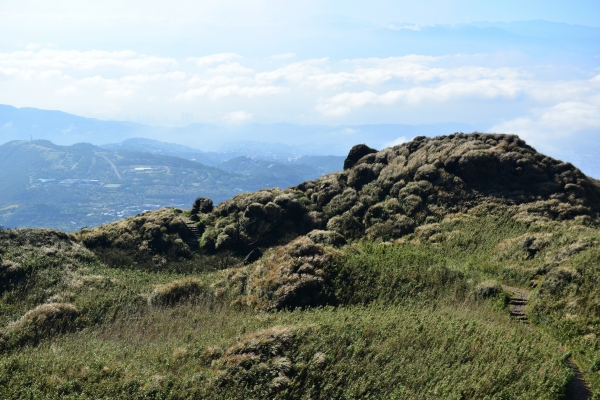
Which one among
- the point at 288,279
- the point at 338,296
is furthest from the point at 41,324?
the point at 338,296

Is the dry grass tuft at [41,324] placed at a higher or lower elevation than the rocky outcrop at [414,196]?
lower

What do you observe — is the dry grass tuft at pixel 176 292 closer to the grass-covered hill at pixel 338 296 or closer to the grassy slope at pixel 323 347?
the grass-covered hill at pixel 338 296

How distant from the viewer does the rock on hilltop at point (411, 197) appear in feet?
107

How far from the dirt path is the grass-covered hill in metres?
0.13

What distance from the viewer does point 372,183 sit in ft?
133

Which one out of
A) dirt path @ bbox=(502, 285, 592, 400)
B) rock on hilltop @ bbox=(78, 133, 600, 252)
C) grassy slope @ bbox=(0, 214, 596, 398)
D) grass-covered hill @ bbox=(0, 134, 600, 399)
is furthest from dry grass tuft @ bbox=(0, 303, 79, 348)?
dirt path @ bbox=(502, 285, 592, 400)

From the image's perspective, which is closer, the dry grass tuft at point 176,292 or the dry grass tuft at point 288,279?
the dry grass tuft at point 288,279

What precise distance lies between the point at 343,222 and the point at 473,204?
10.7 meters

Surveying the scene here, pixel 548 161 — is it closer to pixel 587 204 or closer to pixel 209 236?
pixel 587 204

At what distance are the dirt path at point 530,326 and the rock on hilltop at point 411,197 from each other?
12179 mm

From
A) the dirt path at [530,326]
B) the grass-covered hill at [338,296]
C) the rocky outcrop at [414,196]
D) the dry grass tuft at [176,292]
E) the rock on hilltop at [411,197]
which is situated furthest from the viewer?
the rocky outcrop at [414,196]

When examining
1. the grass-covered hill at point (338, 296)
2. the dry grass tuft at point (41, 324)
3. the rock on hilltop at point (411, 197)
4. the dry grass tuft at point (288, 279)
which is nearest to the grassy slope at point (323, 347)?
the grass-covered hill at point (338, 296)

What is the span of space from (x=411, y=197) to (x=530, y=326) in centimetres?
1965

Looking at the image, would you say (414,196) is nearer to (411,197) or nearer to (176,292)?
(411,197)
